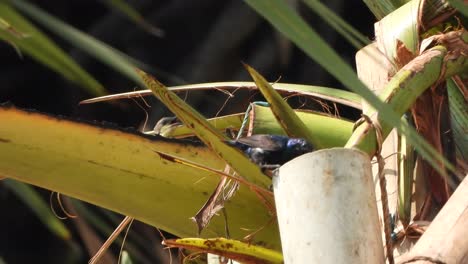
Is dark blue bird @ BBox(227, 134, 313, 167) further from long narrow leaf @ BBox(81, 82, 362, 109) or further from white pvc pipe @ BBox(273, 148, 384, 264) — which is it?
long narrow leaf @ BBox(81, 82, 362, 109)

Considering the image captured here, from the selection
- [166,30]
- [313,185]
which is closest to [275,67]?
[166,30]

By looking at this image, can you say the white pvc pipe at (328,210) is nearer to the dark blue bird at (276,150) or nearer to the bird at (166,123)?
the dark blue bird at (276,150)

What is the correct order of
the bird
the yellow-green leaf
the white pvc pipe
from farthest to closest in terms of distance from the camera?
the bird
the white pvc pipe
the yellow-green leaf

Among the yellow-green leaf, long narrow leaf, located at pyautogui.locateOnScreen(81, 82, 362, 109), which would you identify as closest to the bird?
long narrow leaf, located at pyautogui.locateOnScreen(81, 82, 362, 109)

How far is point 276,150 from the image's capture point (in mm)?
761

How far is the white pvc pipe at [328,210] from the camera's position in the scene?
0.68 metres

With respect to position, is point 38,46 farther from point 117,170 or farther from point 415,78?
point 415,78

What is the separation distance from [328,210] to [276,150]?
87 millimetres

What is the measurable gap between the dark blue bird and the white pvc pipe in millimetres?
47

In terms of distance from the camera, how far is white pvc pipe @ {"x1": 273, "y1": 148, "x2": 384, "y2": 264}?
683 mm

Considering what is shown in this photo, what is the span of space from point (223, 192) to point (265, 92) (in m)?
0.08

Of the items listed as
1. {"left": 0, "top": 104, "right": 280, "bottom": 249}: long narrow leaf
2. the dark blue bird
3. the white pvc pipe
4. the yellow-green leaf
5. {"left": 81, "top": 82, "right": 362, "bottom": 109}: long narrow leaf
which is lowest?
the white pvc pipe

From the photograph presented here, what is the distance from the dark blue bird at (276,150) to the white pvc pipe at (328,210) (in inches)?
1.9

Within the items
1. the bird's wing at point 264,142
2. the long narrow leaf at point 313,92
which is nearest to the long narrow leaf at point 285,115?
the bird's wing at point 264,142
